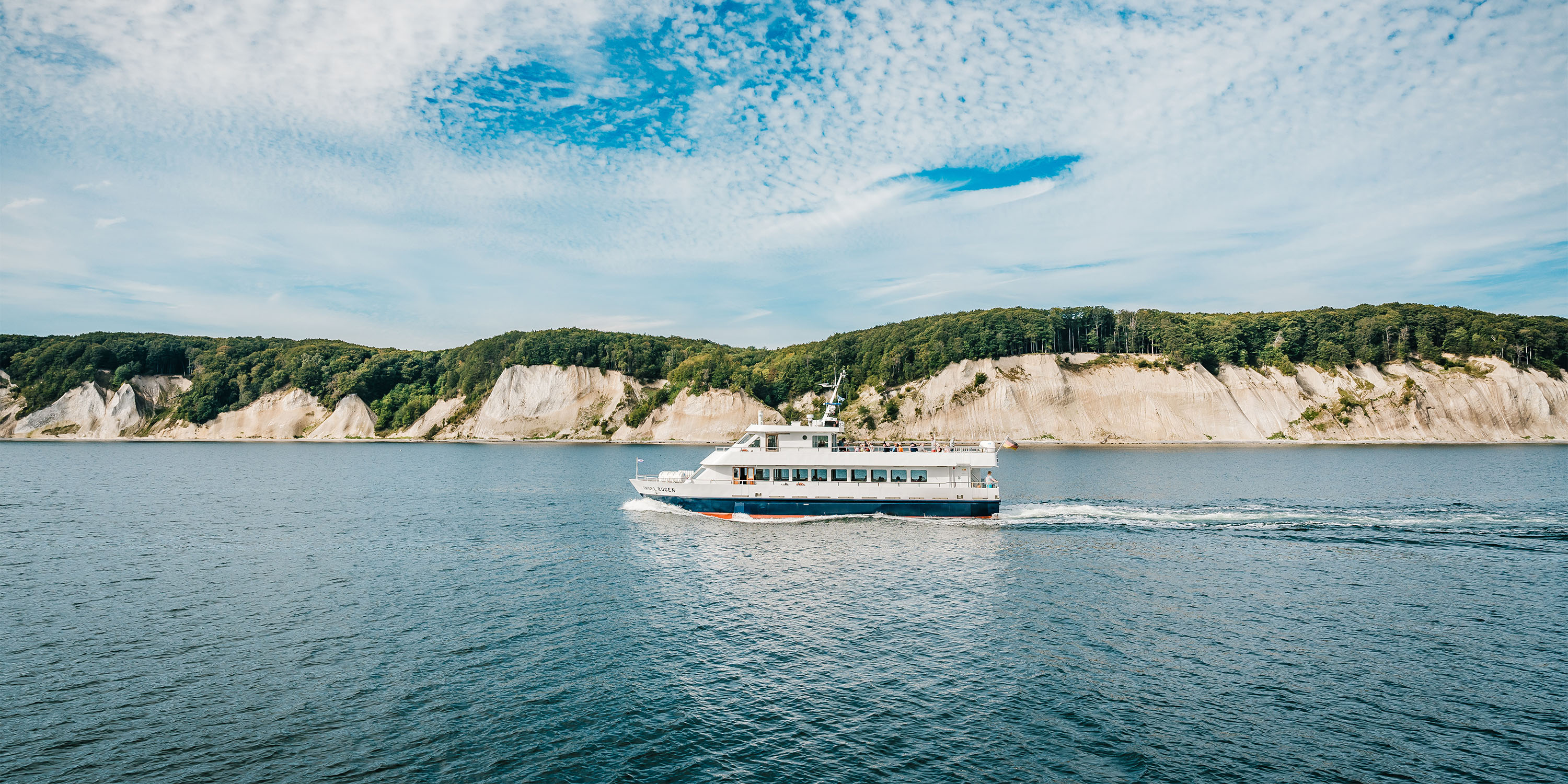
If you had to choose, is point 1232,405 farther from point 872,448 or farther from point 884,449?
point 872,448

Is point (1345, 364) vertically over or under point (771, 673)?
over

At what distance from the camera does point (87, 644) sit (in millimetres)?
23359

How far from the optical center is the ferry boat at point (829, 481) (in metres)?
48.2

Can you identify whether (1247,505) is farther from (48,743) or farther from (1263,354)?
(1263,354)

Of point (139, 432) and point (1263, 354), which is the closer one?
point (1263, 354)

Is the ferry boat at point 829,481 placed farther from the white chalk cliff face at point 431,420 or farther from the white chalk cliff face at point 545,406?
the white chalk cliff face at point 431,420

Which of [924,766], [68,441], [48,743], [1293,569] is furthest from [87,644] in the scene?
[68,441]

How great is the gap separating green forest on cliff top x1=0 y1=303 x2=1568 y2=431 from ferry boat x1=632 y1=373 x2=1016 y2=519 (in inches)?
3977

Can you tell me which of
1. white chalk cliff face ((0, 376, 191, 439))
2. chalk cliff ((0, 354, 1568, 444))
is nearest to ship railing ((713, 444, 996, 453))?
chalk cliff ((0, 354, 1568, 444))

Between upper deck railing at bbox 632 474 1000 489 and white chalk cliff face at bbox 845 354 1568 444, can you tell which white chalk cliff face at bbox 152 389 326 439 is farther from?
upper deck railing at bbox 632 474 1000 489

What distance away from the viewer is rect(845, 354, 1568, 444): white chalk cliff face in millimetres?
126938

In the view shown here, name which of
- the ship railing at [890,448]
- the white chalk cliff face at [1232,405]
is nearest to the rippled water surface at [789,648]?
the ship railing at [890,448]

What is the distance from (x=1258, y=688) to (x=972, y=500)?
90.1ft

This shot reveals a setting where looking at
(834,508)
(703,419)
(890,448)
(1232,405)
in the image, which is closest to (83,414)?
(703,419)
